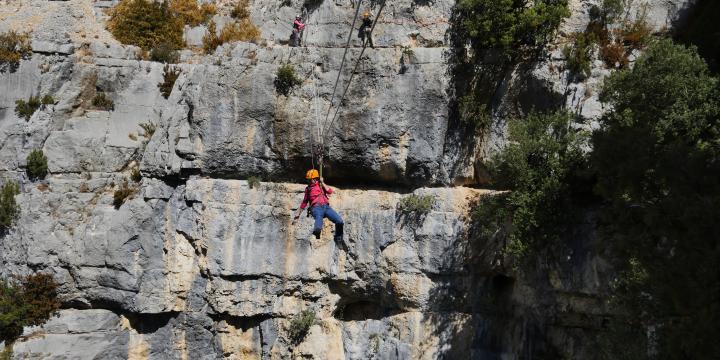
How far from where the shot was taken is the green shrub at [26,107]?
56.5ft

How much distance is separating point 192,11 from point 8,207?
276 inches

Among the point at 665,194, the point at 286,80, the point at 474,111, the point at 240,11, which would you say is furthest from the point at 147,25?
the point at 665,194

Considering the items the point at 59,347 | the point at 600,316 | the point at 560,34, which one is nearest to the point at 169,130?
the point at 59,347

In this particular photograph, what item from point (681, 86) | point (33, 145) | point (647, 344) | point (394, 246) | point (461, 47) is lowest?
point (647, 344)

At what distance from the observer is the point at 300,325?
16.4 meters

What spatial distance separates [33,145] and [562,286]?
12.9 meters

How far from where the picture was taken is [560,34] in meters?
15.7

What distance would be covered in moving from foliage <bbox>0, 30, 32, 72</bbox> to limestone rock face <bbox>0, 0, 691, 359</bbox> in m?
1.38

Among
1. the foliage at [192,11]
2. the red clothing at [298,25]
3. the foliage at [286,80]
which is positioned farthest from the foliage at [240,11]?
the foliage at [286,80]

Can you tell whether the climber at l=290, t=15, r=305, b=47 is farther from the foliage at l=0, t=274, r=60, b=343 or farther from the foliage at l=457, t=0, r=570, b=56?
the foliage at l=0, t=274, r=60, b=343

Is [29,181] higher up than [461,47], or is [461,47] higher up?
[461,47]

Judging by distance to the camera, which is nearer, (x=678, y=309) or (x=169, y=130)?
(x=678, y=309)

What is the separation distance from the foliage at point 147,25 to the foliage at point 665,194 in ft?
37.2

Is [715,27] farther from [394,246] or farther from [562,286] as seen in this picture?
[394,246]
